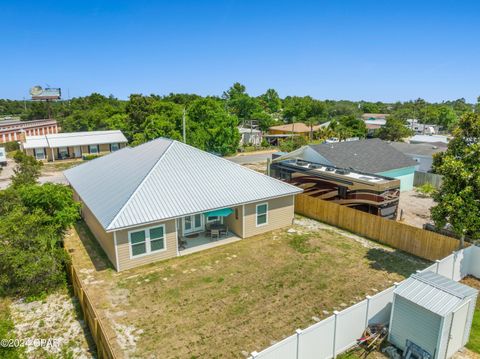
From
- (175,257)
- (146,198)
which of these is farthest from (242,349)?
(146,198)

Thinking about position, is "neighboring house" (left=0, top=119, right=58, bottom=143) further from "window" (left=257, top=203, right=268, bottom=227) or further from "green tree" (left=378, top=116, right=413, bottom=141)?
"green tree" (left=378, top=116, right=413, bottom=141)

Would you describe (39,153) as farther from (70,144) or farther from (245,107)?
(245,107)

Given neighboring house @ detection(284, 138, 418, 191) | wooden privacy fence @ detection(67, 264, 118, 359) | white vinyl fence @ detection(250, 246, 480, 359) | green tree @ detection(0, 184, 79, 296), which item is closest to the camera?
white vinyl fence @ detection(250, 246, 480, 359)

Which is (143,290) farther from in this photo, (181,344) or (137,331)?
(181,344)

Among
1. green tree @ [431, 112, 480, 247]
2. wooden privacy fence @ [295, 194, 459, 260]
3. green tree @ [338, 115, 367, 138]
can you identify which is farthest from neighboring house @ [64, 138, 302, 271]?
green tree @ [338, 115, 367, 138]

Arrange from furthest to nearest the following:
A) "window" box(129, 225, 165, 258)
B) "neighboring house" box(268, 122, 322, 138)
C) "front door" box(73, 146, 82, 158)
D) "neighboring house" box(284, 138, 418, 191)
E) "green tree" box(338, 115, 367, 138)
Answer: "neighboring house" box(268, 122, 322, 138), "green tree" box(338, 115, 367, 138), "front door" box(73, 146, 82, 158), "neighboring house" box(284, 138, 418, 191), "window" box(129, 225, 165, 258)

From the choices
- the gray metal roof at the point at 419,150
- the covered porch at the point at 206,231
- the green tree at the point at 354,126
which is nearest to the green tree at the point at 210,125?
the gray metal roof at the point at 419,150

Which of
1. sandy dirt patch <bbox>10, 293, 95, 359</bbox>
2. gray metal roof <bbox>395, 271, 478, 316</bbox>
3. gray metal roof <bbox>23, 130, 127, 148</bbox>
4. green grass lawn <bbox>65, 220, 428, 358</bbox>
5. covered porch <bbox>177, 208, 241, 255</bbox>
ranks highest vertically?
gray metal roof <bbox>23, 130, 127, 148</bbox>
